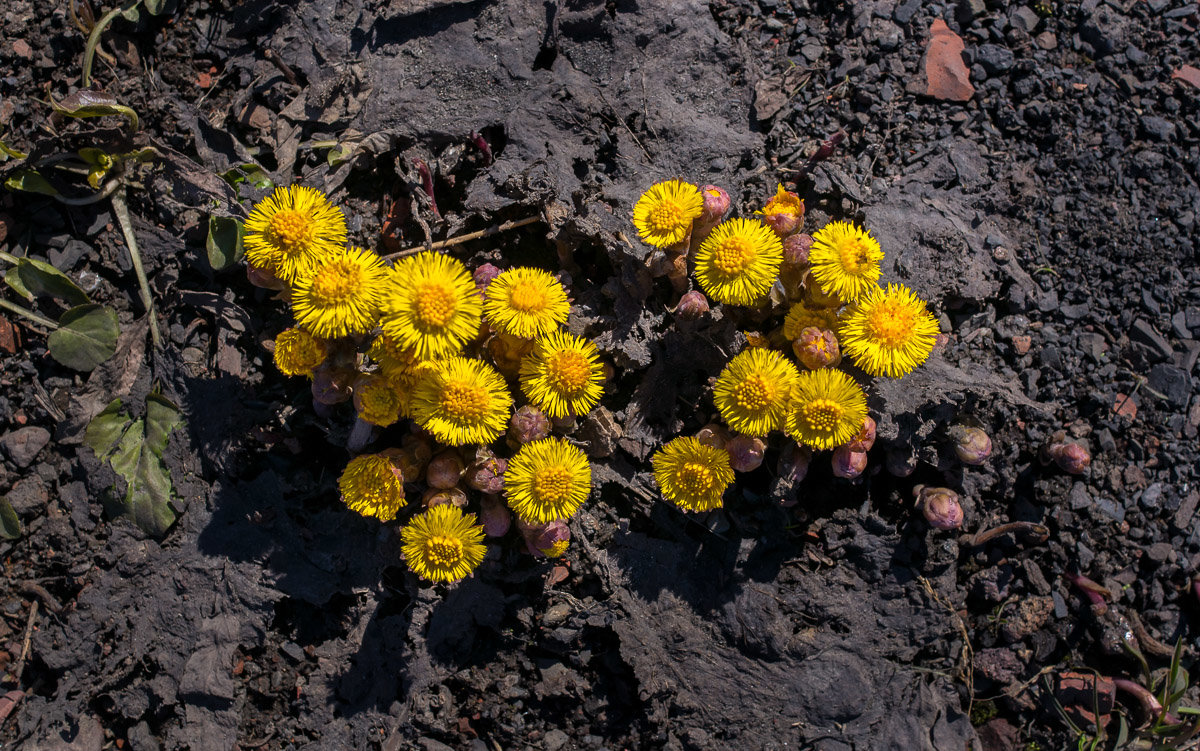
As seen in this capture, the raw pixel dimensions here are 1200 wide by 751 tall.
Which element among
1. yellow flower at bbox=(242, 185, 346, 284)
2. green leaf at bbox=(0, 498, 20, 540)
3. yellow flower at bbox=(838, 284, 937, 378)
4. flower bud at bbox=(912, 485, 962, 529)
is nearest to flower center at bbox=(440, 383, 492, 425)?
yellow flower at bbox=(242, 185, 346, 284)

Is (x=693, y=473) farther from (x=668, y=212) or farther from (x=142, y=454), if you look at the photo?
(x=142, y=454)

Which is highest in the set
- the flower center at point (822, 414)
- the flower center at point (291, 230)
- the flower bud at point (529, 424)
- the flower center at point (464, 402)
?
the flower center at point (291, 230)

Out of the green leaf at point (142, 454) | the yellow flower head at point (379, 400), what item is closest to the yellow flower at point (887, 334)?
the yellow flower head at point (379, 400)

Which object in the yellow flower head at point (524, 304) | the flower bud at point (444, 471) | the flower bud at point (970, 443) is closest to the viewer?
the yellow flower head at point (524, 304)

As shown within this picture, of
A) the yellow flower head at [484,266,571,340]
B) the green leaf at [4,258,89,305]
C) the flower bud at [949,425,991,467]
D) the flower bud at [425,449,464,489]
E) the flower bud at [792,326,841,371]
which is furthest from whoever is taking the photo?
the green leaf at [4,258,89,305]

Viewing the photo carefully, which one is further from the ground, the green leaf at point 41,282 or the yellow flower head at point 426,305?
the yellow flower head at point 426,305

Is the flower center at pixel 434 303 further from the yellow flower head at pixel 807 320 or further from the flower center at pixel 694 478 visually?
the yellow flower head at pixel 807 320

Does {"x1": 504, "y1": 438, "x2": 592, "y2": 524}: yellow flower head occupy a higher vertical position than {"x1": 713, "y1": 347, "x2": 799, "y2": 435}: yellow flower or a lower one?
lower

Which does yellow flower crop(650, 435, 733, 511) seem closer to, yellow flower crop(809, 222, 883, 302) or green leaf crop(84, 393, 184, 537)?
yellow flower crop(809, 222, 883, 302)

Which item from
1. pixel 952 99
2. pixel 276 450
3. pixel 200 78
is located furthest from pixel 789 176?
pixel 200 78
